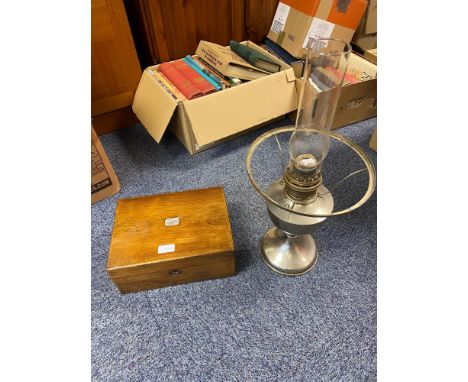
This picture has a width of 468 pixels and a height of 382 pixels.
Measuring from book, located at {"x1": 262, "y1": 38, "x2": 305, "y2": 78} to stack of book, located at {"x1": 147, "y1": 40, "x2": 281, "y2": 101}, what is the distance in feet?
0.48

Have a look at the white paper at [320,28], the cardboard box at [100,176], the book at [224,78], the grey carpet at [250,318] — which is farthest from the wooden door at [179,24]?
the grey carpet at [250,318]

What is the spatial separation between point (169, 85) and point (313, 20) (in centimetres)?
80

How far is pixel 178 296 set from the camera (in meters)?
1.04

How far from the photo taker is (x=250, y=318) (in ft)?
3.26

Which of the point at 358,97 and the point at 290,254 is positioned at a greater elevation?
the point at 358,97

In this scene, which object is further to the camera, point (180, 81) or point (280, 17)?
point (280, 17)

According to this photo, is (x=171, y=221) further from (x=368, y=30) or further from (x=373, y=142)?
(x=368, y=30)

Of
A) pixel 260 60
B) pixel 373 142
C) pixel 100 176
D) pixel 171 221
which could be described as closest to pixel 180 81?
pixel 260 60

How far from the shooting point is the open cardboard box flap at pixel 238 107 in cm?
131

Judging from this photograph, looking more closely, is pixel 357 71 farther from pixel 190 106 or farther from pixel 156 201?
pixel 156 201

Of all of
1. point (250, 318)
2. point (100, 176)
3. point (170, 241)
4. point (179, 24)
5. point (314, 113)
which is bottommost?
point (250, 318)

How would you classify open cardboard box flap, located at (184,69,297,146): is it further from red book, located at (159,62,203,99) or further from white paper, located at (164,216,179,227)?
white paper, located at (164,216,179,227)

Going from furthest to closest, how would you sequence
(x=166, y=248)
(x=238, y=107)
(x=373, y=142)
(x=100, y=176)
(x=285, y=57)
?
(x=285, y=57) < (x=373, y=142) < (x=238, y=107) < (x=100, y=176) < (x=166, y=248)

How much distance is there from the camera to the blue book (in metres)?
1.40
